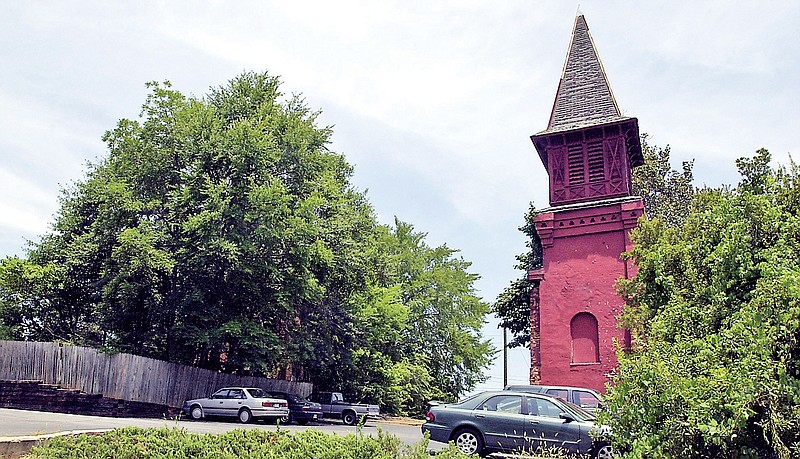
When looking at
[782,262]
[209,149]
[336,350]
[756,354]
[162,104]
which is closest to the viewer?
[756,354]

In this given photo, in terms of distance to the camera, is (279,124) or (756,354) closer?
(756,354)

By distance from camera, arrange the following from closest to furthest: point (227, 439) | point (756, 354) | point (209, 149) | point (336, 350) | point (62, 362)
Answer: point (756, 354)
point (227, 439)
point (62, 362)
point (209, 149)
point (336, 350)

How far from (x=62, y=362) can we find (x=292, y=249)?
9.52m

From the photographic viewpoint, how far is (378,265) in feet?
112

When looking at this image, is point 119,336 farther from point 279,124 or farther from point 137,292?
point 279,124

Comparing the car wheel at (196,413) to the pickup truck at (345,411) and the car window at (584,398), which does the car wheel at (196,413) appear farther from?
the car window at (584,398)

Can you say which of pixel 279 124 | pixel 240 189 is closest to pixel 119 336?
pixel 240 189

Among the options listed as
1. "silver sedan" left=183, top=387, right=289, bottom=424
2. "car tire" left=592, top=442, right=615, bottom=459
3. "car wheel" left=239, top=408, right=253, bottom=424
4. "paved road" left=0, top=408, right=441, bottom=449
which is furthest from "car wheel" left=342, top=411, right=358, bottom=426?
"car tire" left=592, top=442, right=615, bottom=459

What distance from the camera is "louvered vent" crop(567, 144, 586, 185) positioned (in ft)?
82.9

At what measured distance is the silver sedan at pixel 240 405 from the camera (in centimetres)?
2272

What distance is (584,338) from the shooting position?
75.3 feet

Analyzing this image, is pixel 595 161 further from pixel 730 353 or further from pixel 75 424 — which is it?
pixel 75 424

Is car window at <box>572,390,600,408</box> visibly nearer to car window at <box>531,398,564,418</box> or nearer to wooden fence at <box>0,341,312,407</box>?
car window at <box>531,398,564,418</box>

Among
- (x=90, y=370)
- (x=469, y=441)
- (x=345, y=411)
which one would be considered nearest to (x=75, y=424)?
(x=90, y=370)
